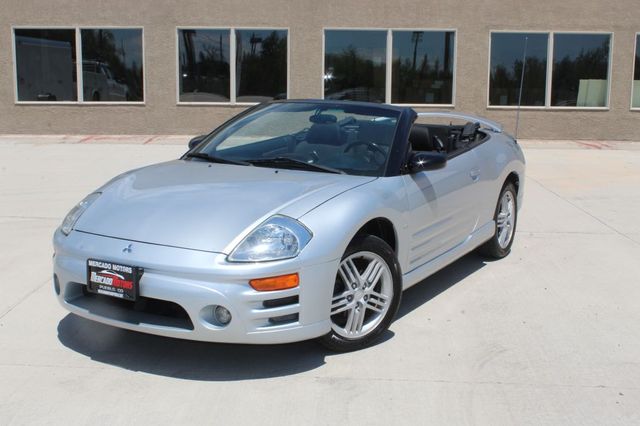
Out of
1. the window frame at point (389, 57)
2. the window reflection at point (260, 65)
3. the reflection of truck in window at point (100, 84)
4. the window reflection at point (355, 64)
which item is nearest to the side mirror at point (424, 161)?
the window frame at point (389, 57)

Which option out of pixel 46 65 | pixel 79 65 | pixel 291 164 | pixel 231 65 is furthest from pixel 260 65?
pixel 291 164

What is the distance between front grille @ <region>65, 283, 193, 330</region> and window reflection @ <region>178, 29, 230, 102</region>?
13.7m

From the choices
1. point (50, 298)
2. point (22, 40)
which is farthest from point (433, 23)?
point (50, 298)

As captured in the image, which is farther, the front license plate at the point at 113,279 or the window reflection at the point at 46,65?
the window reflection at the point at 46,65

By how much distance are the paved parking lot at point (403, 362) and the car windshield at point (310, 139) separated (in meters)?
1.14

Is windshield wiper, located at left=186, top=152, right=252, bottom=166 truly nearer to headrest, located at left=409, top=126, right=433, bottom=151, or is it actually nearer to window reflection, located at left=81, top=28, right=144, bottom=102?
headrest, located at left=409, top=126, right=433, bottom=151

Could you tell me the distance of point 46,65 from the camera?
17484 millimetres

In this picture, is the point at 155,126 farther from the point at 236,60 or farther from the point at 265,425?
the point at 265,425

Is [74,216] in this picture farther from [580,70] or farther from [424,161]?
[580,70]

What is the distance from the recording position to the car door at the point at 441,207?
190 inches

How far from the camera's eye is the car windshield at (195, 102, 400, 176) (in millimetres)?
4910

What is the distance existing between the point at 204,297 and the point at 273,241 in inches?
18.3

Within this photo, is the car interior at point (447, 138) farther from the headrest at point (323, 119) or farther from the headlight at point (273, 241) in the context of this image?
the headlight at point (273, 241)

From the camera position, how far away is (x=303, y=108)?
566 centimetres
